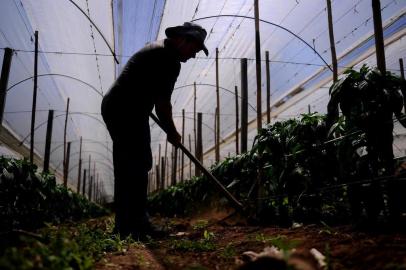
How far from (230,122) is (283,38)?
583cm

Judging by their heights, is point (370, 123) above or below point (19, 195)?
above

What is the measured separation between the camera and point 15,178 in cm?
535

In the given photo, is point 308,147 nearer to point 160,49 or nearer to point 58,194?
point 160,49

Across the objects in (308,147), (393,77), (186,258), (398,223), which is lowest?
(186,258)

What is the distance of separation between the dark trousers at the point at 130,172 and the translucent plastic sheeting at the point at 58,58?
440cm

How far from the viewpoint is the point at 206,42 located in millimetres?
8320

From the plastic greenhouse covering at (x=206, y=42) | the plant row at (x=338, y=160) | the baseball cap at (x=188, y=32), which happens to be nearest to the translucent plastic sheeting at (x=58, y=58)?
the plastic greenhouse covering at (x=206, y=42)

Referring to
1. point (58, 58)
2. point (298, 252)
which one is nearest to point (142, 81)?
point (298, 252)

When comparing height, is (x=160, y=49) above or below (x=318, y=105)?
below

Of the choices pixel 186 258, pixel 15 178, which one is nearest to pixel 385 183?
pixel 186 258

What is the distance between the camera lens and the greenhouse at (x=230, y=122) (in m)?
2.02

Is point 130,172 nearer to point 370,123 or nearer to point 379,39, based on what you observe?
point 370,123

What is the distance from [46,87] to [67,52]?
2.34m

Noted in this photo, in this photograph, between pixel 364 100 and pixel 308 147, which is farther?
pixel 308 147
